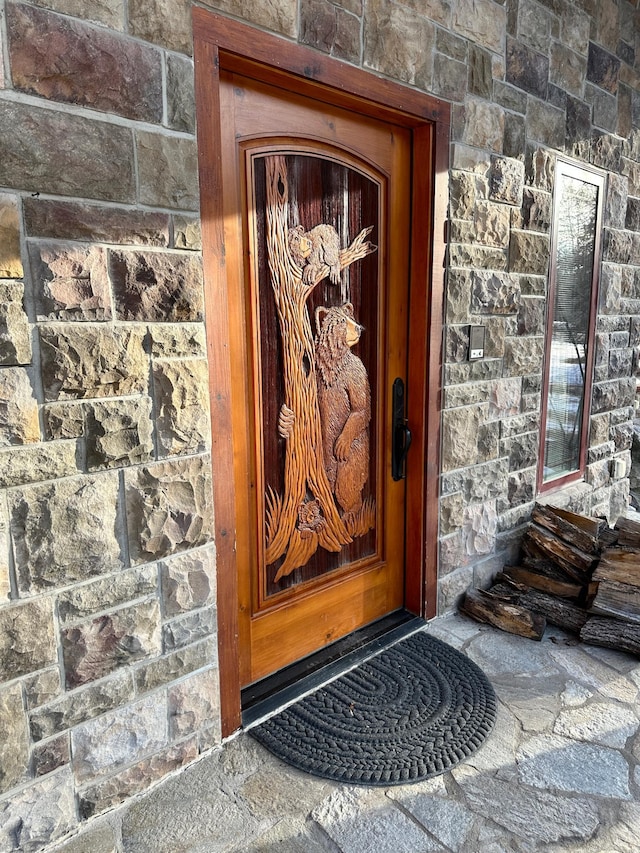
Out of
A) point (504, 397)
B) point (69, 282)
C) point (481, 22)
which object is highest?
point (481, 22)

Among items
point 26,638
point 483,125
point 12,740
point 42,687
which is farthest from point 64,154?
point 483,125

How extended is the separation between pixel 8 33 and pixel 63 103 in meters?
0.16

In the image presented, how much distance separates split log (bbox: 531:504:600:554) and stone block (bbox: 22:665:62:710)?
7.60ft

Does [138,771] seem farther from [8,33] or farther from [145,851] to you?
[8,33]

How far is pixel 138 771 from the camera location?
5.46 ft

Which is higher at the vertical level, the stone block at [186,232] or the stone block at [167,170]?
the stone block at [167,170]

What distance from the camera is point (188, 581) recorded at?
1.71 meters

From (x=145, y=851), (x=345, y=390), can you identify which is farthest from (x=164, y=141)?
(x=145, y=851)

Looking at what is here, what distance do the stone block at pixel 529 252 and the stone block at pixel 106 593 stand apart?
2.09 meters

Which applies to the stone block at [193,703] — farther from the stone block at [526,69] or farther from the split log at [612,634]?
the stone block at [526,69]

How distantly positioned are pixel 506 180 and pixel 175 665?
235 centimetres

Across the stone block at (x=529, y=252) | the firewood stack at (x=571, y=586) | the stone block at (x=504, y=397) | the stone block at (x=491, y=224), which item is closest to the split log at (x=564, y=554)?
the firewood stack at (x=571, y=586)

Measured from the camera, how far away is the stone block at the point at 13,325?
131cm

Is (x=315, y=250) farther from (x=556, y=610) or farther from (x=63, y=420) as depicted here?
(x=556, y=610)
